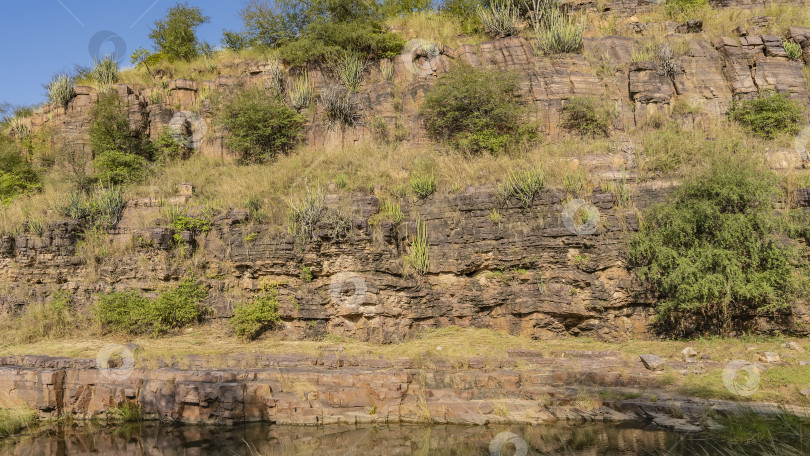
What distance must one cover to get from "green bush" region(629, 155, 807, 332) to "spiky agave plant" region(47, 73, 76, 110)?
21.7 metres

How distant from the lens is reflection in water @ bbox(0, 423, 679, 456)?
754 centimetres

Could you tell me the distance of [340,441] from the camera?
821 cm

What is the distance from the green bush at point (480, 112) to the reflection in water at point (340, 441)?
31.8 feet

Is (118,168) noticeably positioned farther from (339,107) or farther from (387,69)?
(387,69)

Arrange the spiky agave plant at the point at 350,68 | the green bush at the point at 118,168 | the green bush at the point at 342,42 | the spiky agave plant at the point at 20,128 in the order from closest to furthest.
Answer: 1. the green bush at the point at 118,168
2. the spiky agave plant at the point at 350,68
3. the green bush at the point at 342,42
4. the spiky agave plant at the point at 20,128

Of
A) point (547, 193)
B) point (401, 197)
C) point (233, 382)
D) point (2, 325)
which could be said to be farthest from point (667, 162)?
point (2, 325)

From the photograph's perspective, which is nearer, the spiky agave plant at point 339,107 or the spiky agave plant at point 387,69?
the spiky agave plant at point 339,107

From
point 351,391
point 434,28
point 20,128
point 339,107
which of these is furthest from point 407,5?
point 351,391

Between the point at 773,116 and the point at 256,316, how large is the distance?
1615 centimetres

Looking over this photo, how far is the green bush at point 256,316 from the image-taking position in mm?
12445

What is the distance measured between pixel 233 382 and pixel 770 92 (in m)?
18.1

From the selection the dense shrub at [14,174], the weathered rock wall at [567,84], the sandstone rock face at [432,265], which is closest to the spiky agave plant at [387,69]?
the weathered rock wall at [567,84]

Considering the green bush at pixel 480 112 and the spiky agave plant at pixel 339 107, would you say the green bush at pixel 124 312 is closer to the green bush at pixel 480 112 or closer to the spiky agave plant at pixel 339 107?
the spiky agave plant at pixel 339 107

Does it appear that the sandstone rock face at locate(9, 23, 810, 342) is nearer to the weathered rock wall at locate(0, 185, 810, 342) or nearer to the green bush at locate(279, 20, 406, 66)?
the weathered rock wall at locate(0, 185, 810, 342)
